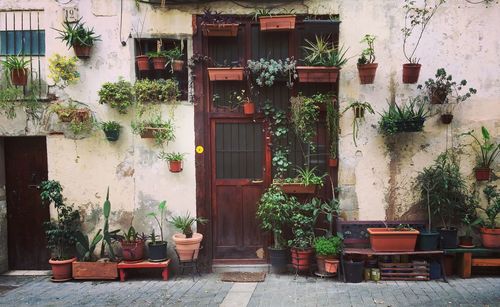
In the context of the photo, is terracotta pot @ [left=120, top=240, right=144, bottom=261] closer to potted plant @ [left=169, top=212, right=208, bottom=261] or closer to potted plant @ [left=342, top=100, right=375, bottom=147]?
potted plant @ [left=169, top=212, right=208, bottom=261]

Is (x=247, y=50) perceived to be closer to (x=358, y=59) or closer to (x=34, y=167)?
(x=358, y=59)

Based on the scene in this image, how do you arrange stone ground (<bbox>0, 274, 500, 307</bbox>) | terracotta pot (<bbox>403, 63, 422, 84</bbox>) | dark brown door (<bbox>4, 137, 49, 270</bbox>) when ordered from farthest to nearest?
1. dark brown door (<bbox>4, 137, 49, 270</bbox>)
2. terracotta pot (<bbox>403, 63, 422, 84</bbox>)
3. stone ground (<bbox>0, 274, 500, 307</bbox>)

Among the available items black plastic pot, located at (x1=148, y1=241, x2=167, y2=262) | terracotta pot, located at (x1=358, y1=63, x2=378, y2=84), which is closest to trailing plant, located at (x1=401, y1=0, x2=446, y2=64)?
terracotta pot, located at (x1=358, y1=63, x2=378, y2=84)

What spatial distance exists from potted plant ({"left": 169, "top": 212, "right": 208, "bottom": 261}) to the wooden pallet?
8.75 feet

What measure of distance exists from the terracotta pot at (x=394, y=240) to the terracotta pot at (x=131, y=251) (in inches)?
133

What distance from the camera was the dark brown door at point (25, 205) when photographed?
7.33 meters

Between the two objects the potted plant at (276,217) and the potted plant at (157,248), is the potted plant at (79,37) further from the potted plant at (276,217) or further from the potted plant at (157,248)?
the potted plant at (276,217)

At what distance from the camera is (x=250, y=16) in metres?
6.98

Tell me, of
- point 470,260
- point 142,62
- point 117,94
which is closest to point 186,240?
point 117,94

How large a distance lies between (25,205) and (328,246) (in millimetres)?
4784

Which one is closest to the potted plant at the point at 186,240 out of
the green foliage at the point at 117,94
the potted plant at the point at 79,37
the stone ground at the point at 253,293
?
the stone ground at the point at 253,293

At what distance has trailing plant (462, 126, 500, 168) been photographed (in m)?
6.75

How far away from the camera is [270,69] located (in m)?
6.68

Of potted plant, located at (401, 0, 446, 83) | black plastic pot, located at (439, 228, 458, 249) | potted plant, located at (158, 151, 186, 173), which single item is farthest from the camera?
potted plant, located at (158, 151, 186, 173)
